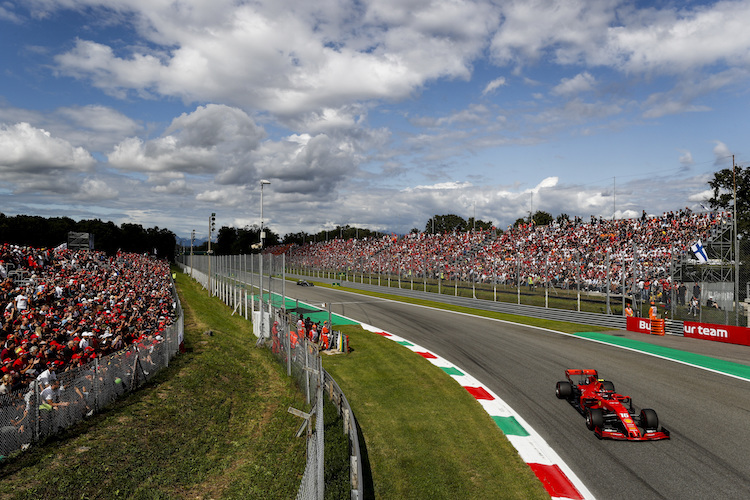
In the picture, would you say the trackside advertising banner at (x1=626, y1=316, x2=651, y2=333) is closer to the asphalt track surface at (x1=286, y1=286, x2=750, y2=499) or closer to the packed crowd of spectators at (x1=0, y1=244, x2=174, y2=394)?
the asphalt track surface at (x1=286, y1=286, x2=750, y2=499)

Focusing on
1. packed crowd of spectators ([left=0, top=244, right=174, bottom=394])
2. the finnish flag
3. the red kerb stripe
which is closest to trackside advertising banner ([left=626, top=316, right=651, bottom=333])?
the finnish flag

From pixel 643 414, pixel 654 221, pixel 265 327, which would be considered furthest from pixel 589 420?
pixel 654 221

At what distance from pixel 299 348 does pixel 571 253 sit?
26515mm

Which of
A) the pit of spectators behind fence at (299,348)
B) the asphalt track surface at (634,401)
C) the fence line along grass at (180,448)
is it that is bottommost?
the fence line along grass at (180,448)

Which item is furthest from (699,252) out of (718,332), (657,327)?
(718,332)

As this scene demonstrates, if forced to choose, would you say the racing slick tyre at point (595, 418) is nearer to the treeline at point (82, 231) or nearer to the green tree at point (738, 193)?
the green tree at point (738, 193)

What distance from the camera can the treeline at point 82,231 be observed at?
74.7 m

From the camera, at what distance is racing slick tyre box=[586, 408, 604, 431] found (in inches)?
364

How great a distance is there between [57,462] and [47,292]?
1441cm

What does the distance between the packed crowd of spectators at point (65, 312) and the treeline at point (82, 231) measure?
1612 inches

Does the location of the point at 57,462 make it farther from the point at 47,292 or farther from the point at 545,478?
the point at 47,292

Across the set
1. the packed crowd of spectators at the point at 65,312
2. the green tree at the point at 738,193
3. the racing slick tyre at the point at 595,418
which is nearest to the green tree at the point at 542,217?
the green tree at the point at 738,193

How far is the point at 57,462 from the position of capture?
8.37 metres

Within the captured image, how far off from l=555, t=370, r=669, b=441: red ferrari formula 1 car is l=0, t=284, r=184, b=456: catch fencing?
11.3 m
